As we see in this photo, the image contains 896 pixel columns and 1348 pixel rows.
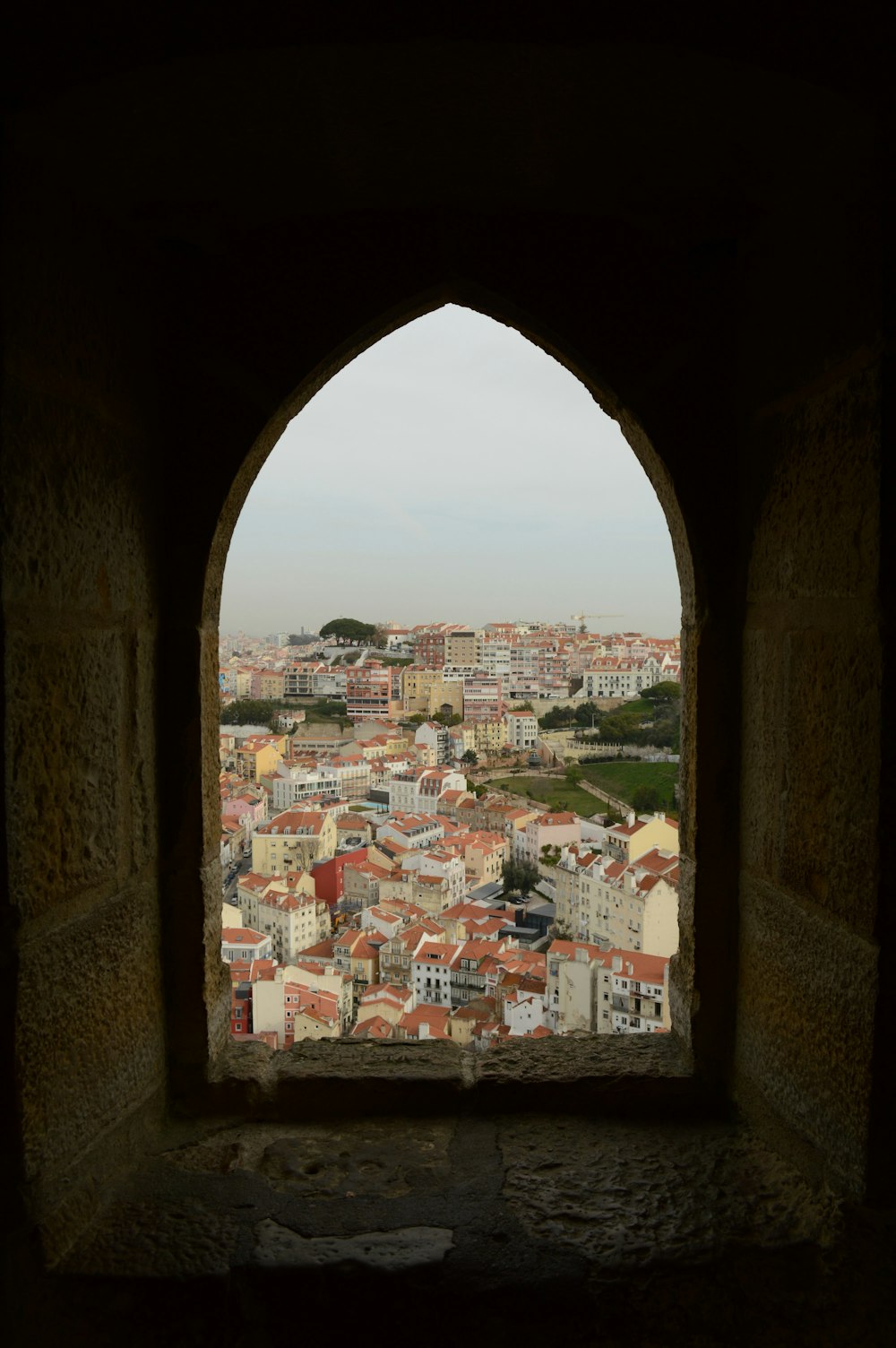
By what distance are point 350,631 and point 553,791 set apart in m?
1.01

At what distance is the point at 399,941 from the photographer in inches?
109

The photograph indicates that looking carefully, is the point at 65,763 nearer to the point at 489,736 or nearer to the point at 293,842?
the point at 293,842

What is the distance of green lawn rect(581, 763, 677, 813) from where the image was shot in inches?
75.3

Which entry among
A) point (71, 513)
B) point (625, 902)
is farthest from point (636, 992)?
point (71, 513)

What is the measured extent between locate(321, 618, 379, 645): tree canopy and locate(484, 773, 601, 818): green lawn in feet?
2.31

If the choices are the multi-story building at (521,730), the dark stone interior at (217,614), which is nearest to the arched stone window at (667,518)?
the dark stone interior at (217,614)

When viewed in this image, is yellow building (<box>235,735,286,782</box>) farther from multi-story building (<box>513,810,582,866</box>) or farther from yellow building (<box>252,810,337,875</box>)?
multi-story building (<box>513,810,582,866</box>)

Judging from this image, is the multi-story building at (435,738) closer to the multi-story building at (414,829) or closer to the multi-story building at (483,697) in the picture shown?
the multi-story building at (483,697)

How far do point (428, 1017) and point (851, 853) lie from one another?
4.25 ft

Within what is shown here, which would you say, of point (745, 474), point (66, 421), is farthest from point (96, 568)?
point (745, 474)

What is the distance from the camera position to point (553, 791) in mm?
2473

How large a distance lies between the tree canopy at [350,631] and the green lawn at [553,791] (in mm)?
705

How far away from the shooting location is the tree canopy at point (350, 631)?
303cm

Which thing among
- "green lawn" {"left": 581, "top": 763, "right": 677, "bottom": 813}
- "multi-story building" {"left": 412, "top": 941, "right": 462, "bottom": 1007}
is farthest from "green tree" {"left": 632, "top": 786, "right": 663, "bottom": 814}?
"multi-story building" {"left": 412, "top": 941, "right": 462, "bottom": 1007}
